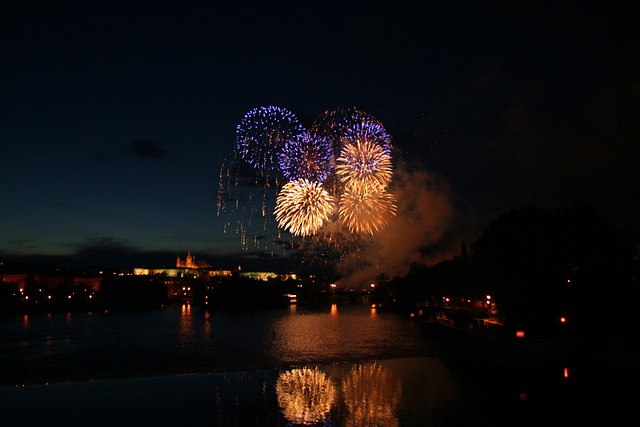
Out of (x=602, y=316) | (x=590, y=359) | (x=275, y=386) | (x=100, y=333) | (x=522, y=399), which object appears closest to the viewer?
(x=522, y=399)

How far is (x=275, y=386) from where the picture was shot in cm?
2753

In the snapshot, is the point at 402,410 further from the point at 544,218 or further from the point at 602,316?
the point at 544,218

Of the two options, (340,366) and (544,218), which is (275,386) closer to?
(340,366)

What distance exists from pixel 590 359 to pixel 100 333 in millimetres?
48134

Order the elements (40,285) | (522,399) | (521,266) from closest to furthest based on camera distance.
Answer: (522,399)
(521,266)
(40,285)

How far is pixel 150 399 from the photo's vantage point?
2517 cm

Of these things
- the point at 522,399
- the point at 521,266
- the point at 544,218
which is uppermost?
the point at 544,218

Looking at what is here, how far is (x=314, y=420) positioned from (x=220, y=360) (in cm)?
1852

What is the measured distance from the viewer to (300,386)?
90.3 feet

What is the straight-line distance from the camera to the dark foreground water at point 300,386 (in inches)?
859

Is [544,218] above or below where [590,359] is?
above

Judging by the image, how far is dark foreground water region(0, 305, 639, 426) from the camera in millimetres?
21812

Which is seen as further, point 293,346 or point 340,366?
point 293,346

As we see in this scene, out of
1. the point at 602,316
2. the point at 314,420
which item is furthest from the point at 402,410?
the point at 602,316
